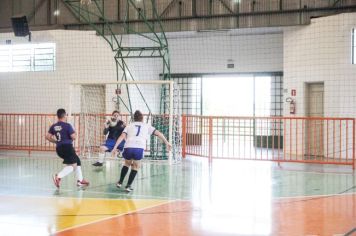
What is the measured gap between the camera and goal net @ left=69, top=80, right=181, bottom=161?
17.3m

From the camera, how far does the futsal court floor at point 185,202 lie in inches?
308

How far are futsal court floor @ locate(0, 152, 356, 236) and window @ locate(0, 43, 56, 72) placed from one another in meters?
8.46

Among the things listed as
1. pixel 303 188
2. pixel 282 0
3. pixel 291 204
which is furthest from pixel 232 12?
pixel 291 204

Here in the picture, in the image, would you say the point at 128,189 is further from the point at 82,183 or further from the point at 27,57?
the point at 27,57

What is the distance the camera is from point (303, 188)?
12.0 m

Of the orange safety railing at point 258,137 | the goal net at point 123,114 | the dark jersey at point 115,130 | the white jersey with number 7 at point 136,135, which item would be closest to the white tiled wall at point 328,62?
the orange safety railing at point 258,137

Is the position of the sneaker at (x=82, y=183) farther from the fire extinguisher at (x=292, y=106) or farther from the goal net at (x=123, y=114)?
the fire extinguisher at (x=292, y=106)

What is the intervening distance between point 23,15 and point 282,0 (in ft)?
36.0

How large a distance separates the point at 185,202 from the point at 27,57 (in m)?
16.0

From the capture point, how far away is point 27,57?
23.7 metres

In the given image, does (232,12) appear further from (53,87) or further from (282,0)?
(53,87)

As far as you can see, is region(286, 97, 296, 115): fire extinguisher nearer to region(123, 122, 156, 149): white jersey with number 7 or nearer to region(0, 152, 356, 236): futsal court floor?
region(0, 152, 356, 236): futsal court floor

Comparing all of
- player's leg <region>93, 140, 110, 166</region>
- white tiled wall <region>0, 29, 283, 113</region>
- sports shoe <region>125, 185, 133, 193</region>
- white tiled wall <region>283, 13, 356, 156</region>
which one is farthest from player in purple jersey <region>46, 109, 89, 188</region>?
white tiled wall <region>0, 29, 283, 113</region>

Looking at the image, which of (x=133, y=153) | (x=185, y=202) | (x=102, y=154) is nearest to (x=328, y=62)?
(x=102, y=154)
